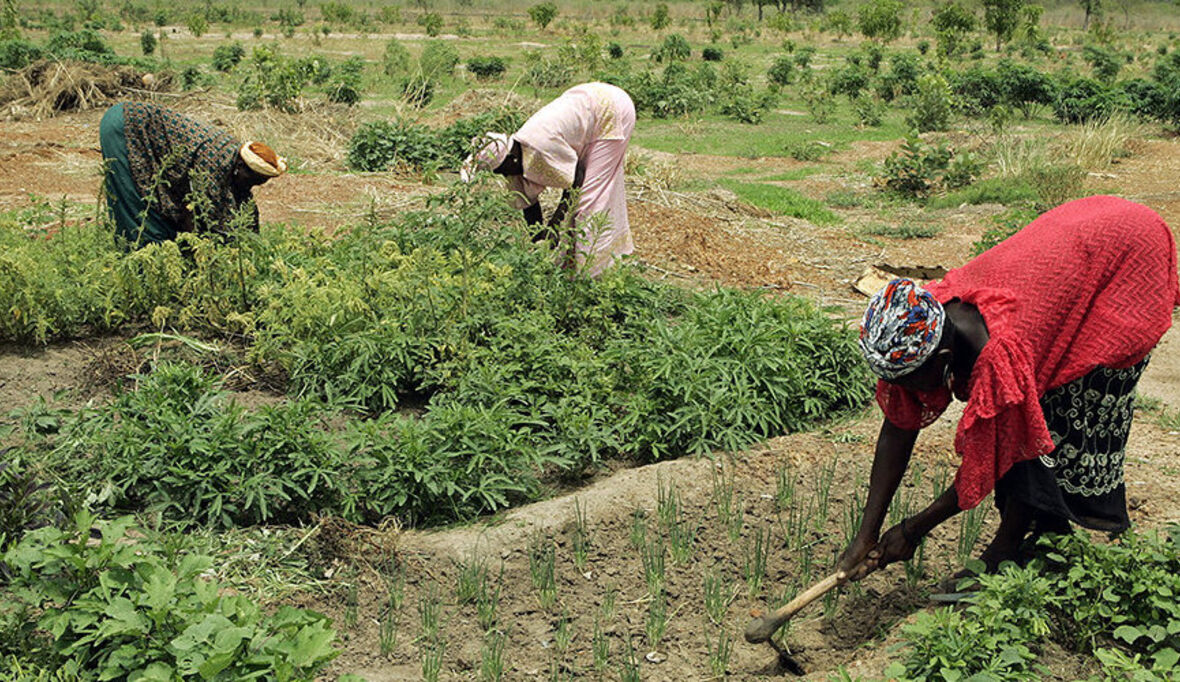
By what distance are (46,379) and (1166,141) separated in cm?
1456

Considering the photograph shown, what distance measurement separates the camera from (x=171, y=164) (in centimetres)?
519

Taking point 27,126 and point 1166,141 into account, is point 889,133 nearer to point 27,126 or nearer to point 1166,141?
point 1166,141

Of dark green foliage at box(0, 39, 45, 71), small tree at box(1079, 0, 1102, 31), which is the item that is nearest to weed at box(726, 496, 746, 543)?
dark green foliage at box(0, 39, 45, 71)

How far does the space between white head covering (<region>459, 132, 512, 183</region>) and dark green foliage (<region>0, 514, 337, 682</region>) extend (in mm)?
3112

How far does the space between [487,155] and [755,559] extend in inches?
111

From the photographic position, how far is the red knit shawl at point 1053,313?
2.72 m

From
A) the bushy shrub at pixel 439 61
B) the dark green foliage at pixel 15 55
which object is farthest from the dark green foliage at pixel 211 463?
the bushy shrub at pixel 439 61

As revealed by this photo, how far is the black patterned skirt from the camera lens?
2963 millimetres

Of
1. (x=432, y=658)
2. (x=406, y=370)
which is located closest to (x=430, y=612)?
(x=432, y=658)

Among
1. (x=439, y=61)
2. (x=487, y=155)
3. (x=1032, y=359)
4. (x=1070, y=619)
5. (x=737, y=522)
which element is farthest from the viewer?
(x=439, y=61)

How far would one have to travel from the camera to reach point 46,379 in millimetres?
4742

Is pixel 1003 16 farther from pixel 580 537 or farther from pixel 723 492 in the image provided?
pixel 580 537

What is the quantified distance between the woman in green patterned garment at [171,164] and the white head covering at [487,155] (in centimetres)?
98

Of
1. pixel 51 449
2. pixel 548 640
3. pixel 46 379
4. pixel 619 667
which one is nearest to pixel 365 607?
pixel 548 640
